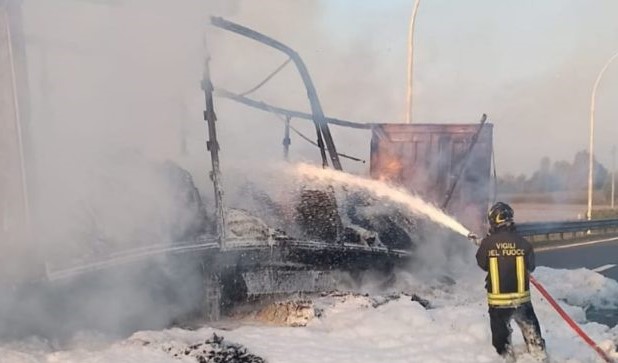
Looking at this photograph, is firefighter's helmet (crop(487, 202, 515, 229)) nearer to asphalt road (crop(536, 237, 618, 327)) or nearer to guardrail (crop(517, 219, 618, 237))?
asphalt road (crop(536, 237, 618, 327))

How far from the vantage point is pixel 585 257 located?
14.5 metres

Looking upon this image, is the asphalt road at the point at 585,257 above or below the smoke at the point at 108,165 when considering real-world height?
below

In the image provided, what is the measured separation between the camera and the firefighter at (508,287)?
5.21 metres

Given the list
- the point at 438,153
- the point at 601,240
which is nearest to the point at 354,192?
the point at 438,153

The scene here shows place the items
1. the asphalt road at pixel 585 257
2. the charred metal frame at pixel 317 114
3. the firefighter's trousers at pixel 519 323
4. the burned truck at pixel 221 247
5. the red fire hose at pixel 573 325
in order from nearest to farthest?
1. the burned truck at pixel 221 247
2. the firefighter's trousers at pixel 519 323
3. the red fire hose at pixel 573 325
4. the charred metal frame at pixel 317 114
5. the asphalt road at pixel 585 257

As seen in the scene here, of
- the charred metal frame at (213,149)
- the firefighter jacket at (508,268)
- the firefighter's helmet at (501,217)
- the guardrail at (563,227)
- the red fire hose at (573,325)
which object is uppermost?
the charred metal frame at (213,149)

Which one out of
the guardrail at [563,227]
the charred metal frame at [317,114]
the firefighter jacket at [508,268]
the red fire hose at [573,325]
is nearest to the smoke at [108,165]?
the charred metal frame at [317,114]

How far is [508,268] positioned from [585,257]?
33.5ft

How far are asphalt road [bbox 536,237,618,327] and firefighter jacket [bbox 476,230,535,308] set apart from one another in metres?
6.53

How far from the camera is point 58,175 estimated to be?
16.9 feet

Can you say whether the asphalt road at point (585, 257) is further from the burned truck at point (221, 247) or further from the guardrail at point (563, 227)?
the burned truck at point (221, 247)

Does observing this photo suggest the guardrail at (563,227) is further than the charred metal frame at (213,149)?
Yes

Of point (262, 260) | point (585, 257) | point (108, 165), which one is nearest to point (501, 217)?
point (262, 260)

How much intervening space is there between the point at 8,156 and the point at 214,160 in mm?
1864
